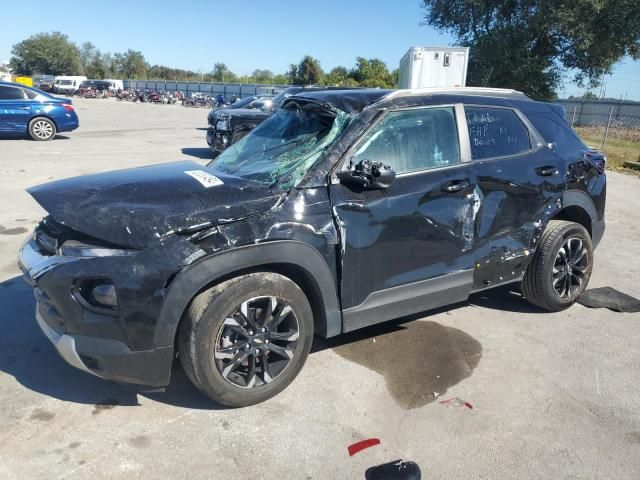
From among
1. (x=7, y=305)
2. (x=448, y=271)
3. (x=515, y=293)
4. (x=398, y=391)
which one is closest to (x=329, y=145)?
(x=448, y=271)

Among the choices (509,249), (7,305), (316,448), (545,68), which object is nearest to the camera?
(316,448)

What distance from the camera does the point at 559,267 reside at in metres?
4.52

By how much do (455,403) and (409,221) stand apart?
1.18m

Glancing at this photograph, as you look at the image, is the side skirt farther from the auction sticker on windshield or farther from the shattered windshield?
the auction sticker on windshield

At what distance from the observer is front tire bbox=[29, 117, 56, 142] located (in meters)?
15.2

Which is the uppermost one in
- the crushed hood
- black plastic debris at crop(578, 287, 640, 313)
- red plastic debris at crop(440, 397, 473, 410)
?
the crushed hood

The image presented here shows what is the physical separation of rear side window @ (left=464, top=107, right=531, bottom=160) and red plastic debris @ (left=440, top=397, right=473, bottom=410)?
1727 millimetres

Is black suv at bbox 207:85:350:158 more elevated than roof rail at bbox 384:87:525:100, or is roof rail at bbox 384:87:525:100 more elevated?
roof rail at bbox 384:87:525:100

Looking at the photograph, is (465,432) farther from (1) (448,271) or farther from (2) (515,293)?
(2) (515,293)

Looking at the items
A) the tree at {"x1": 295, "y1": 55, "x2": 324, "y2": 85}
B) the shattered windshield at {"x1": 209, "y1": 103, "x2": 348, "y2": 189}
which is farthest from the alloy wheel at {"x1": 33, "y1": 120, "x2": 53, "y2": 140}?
the tree at {"x1": 295, "y1": 55, "x2": 324, "y2": 85}

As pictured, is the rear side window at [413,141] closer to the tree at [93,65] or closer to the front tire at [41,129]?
the front tire at [41,129]

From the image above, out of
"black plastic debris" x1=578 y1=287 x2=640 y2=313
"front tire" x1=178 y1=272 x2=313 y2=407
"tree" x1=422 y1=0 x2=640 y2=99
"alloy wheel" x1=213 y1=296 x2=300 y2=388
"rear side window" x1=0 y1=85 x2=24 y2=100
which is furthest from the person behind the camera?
"tree" x1=422 y1=0 x2=640 y2=99

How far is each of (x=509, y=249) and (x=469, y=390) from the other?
1.23 metres

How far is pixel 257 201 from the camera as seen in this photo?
3.03 metres
